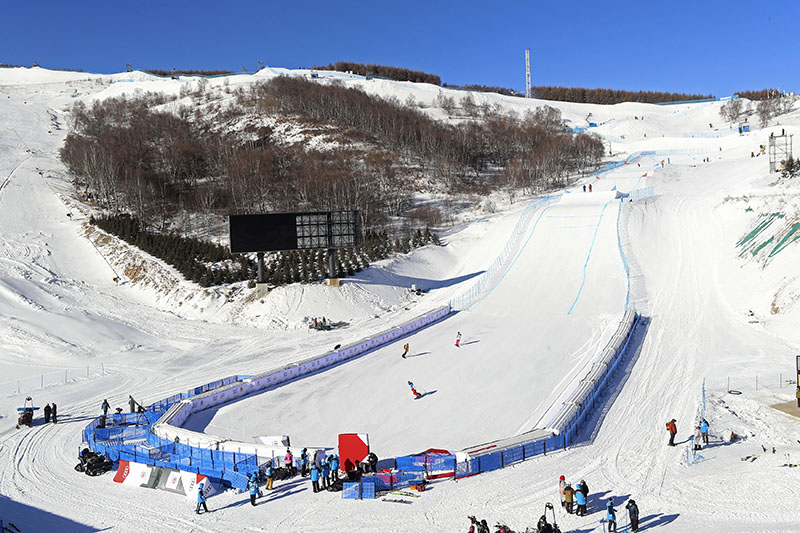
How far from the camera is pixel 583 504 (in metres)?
13.8

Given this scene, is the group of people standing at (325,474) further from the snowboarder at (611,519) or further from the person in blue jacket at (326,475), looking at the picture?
the snowboarder at (611,519)

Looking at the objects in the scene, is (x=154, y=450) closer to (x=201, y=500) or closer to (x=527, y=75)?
(x=201, y=500)

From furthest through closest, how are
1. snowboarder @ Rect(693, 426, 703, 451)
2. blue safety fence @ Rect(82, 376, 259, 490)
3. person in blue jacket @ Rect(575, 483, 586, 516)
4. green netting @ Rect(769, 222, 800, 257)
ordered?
1. green netting @ Rect(769, 222, 800, 257)
2. snowboarder @ Rect(693, 426, 703, 451)
3. blue safety fence @ Rect(82, 376, 259, 490)
4. person in blue jacket @ Rect(575, 483, 586, 516)

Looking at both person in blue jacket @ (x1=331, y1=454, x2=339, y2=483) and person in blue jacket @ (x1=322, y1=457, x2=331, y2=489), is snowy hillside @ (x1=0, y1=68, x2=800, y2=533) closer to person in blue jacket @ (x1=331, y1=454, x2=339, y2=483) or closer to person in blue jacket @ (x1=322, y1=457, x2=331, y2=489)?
person in blue jacket @ (x1=322, y1=457, x2=331, y2=489)

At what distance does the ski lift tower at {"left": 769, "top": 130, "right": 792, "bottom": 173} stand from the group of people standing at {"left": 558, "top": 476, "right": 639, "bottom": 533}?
155ft

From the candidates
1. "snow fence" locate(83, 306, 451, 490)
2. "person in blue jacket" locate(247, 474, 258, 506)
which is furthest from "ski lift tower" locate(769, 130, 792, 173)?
"person in blue jacket" locate(247, 474, 258, 506)

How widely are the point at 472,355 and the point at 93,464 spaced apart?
1630 cm

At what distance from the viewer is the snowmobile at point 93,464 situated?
1778cm

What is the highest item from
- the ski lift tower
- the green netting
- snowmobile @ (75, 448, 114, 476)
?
the ski lift tower

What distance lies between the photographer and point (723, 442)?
703 inches

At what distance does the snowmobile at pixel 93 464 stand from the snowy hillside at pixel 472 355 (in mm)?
450

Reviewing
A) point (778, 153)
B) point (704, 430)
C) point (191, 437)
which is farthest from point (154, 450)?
point (778, 153)

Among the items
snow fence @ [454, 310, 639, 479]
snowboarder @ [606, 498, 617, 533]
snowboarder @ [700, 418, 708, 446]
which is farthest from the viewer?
snowboarder @ [700, 418, 708, 446]

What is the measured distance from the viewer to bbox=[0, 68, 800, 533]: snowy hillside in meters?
15.0
